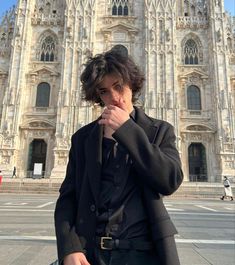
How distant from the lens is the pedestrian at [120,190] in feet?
4.54

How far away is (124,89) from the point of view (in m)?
1.65

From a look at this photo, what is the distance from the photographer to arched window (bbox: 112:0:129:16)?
28.2m

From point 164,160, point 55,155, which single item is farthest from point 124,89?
point 55,155

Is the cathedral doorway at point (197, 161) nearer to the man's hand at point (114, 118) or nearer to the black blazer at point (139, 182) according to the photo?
the black blazer at point (139, 182)

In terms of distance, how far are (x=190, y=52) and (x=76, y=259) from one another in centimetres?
2804

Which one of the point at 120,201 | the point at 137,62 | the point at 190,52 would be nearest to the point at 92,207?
the point at 120,201

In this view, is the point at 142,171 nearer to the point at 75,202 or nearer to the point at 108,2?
the point at 75,202

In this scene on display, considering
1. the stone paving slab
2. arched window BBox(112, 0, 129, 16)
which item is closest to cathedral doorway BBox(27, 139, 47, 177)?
arched window BBox(112, 0, 129, 16)

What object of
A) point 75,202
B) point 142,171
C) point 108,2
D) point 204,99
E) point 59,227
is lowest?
point 59,227

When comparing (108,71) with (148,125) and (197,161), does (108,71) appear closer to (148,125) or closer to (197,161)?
(148,125)

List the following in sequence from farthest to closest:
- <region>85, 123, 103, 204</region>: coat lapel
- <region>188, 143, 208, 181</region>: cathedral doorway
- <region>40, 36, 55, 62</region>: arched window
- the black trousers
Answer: <region>40, 36, 55, 62</region>: arched window → <region>188, 143, 208, 181</region>: cathedral doorway → <region>85, 123, 103, 204</region>: coat lapel → the black trousers

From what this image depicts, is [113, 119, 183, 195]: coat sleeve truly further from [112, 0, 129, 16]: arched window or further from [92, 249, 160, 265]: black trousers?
[112, 0, 129, 16]: arched window

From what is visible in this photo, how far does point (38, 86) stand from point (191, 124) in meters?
14.2

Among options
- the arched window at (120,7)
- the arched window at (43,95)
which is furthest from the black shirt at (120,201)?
the arched window at (120,7)
